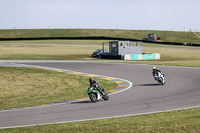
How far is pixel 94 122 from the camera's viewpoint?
13102mm

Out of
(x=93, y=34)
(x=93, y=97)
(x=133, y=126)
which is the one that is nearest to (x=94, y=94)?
(x=93, y=97)

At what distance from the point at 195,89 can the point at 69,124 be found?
11.6m

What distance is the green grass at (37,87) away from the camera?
20.5 meters

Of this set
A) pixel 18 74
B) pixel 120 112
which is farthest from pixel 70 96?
pixel 18 74

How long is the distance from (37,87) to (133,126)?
45.8 ft

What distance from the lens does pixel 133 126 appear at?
12.0 metres

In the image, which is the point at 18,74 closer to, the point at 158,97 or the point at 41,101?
the point at 41,101

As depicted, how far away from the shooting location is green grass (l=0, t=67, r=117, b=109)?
67.1ft

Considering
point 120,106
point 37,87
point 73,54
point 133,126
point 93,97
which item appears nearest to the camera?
point 133,126

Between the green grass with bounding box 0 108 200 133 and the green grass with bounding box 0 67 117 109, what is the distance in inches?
251

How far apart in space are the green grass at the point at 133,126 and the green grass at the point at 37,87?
6.37m

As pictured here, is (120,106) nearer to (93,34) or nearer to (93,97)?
(93,97)

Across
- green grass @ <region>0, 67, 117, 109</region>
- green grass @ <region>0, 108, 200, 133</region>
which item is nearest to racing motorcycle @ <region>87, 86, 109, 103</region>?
green grass @ <region>0, 67, 117, 109</region>

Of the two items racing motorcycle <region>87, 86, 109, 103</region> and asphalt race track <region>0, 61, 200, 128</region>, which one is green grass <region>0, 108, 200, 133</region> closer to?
asphalt race track <region>0, 61, 200, 128</region>
